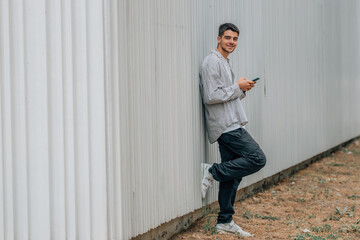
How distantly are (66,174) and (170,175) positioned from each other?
1543 mm

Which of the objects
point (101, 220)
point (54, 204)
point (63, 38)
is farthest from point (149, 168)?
point (63, 38)

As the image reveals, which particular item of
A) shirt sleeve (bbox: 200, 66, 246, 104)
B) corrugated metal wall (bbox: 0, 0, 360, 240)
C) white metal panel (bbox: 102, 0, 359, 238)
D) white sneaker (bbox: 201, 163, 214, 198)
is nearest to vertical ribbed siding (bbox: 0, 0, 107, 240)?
corrugated metal wall (bbox: 0, 0, 360, 240)

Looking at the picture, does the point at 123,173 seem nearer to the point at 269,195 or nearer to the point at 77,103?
the point at 77,103

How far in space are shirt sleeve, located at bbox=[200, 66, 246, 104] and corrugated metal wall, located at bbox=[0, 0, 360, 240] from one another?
17cm

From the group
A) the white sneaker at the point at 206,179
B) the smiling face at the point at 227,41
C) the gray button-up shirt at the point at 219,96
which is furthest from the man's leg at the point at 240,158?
the smiling face at the point at 227,41

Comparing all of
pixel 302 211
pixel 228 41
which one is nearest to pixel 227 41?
pixel 228 41

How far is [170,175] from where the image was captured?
532cm

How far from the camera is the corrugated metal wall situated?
371 cm

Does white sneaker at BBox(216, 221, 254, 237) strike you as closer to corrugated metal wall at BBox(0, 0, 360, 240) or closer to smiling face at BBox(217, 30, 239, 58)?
corrugated metal wall at BBox(0, 0, 360, 240)

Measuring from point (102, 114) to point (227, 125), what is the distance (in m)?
1.81

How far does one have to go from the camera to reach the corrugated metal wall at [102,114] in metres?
3.71

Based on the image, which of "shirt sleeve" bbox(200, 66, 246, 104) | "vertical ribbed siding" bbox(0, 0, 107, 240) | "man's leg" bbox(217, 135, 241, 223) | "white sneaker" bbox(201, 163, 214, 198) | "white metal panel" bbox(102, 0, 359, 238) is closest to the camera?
"vertical ribbed siding" bbox(0, 0, 107, 240)

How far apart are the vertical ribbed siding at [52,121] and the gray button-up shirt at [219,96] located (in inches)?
69.1

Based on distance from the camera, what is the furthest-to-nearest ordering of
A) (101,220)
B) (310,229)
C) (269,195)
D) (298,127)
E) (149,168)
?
1. (298,127)
2. (269,195)
3. (310,229)
4. (149,168)
5. (101,220)
